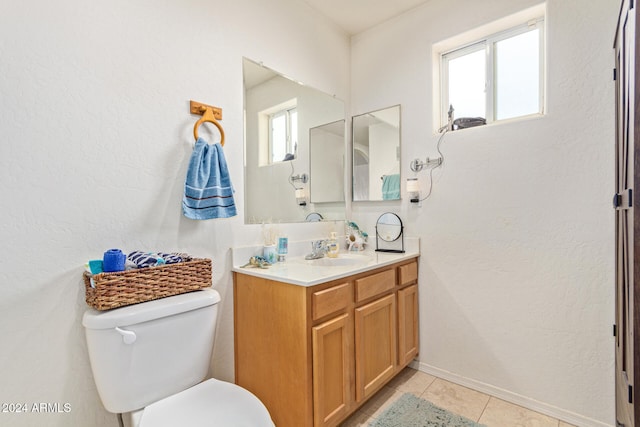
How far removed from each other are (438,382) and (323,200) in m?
1.51

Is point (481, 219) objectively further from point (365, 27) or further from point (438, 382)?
point (365, 27)

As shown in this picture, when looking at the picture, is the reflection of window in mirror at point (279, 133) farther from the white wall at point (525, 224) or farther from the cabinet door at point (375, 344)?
the cabinet door at point (375, 344)

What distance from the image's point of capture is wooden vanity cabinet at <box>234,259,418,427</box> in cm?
133

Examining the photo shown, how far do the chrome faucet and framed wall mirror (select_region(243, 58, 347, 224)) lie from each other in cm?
21

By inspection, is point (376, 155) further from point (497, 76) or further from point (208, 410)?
point (208, 410)

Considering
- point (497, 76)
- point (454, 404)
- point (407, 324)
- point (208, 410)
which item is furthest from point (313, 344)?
point (497, 76)

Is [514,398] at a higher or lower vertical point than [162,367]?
lower

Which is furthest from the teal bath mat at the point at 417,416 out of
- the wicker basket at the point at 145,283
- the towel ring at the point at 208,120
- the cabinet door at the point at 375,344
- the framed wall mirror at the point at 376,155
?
the towel ring at the point at 208,120

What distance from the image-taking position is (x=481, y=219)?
1.91 meters

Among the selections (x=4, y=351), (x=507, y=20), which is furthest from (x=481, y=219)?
(x=4, y=351)

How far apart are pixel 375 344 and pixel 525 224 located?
3.71ft

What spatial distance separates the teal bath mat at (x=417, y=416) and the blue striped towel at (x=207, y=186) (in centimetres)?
142

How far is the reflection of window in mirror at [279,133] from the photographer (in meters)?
1.88

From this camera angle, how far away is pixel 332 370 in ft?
4.73
